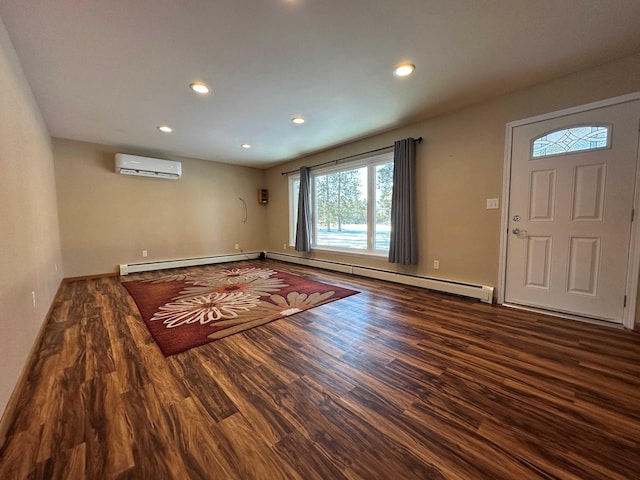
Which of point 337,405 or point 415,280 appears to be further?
point 415,280

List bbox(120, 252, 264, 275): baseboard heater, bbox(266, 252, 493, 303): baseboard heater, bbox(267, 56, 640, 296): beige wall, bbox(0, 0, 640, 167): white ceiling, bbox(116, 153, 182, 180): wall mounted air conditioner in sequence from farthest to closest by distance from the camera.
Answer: bbox(120, 252, 264, 275): baseboard heater → bbox(116, 153, 182, 180): wall mounted air conditioner → bbox(266, 252, 493, 303): baseboard heater → bbox(267, 56, 640, 296): beige wall → bbox(0, 0, 640, 167): white ceiling

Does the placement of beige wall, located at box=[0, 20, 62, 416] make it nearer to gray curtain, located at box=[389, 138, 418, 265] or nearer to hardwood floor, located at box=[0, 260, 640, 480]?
hardwood floor, located at box=[0, 260, 640, 480]

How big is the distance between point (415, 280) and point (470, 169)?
5.23 ft

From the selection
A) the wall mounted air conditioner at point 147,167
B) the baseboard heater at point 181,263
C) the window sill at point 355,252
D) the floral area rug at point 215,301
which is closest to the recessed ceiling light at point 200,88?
the floral area rug at point 215,301

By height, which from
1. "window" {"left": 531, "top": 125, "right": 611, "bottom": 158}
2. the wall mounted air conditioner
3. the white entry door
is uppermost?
the wall mounted air conditioner

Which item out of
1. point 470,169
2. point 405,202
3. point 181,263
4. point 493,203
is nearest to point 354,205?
point 405,202

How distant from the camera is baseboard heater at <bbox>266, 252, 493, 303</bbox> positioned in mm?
3016

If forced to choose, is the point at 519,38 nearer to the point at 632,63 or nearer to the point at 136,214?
the point at 632,63

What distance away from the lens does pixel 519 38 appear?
189 cm

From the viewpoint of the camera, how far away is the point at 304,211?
5.22 metres

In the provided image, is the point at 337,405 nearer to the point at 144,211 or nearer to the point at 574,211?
the point at 574,211

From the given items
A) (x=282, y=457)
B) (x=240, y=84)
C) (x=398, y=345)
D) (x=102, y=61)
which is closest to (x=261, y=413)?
(x=282, y=457)

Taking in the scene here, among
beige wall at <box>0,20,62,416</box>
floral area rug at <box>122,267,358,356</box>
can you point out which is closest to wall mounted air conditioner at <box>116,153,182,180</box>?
beige wall at <box>0,20,62,416</box>

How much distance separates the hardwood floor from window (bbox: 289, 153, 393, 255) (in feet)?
7.02
